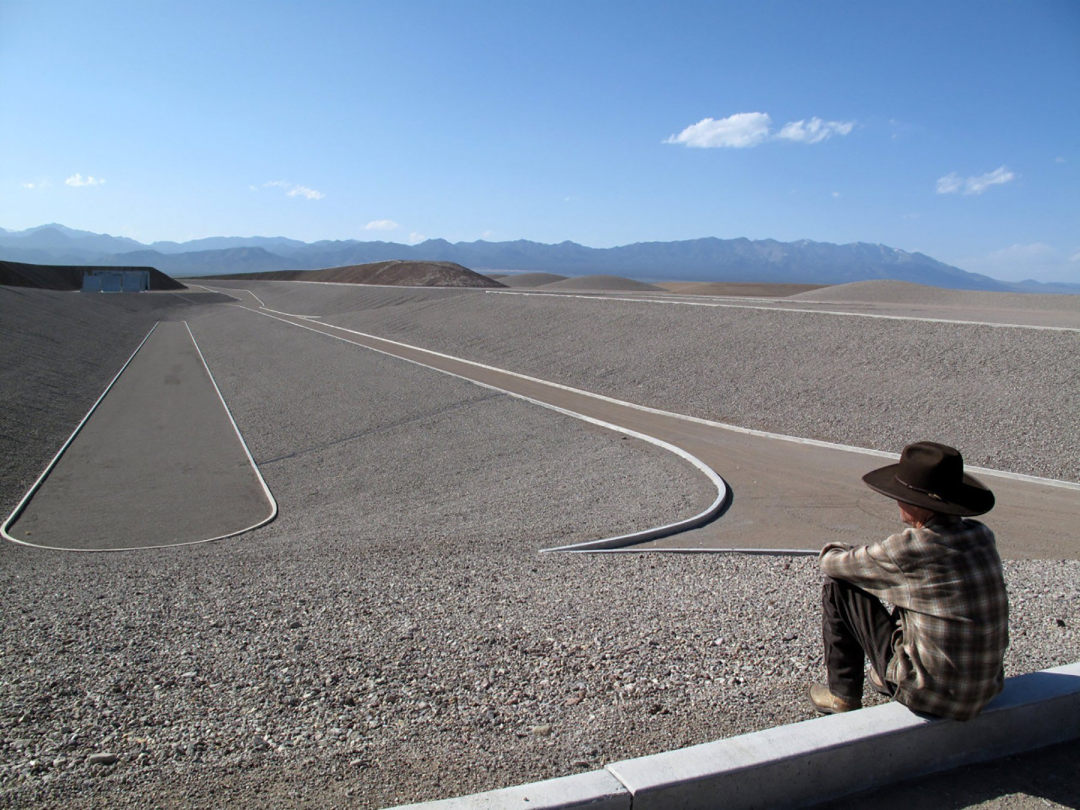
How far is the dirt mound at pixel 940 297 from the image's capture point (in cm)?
3397

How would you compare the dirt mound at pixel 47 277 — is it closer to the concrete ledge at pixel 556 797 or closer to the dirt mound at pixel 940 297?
the dirt mound at pixel 940 297

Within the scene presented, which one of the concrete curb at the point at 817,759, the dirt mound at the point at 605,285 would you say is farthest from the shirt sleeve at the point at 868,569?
the dirt mound at the point at 605,285

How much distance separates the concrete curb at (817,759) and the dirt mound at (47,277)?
86.8 meters

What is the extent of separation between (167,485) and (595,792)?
1481 centimetres

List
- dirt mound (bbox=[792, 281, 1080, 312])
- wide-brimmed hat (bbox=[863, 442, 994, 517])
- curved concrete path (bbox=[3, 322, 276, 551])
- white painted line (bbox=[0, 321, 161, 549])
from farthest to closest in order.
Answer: dirt mound (bbox=[792, 281, 1080, 312]) < curved concrete path (bbox=[3, 322, 276, 551]) < white painted line (bbox=[0, 321, 161, 549]) < wide-brimmed hat (bbox=[863, 442, 994, 517])

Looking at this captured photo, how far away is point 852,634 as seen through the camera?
156 inches

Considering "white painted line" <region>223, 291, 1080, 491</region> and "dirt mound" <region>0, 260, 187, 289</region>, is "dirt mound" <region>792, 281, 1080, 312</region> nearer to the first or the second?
"white painted line" <region>223, 291, 1080, 491</region>

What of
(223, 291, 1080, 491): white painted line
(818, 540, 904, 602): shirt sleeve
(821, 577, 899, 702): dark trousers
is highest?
(818, 540, 904, 602): shirt sleeve

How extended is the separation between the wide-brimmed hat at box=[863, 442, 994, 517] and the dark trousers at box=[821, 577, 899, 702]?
2.08 feet

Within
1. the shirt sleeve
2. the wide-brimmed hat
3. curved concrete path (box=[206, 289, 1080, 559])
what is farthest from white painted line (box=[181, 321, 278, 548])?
the wide-brimmed hat

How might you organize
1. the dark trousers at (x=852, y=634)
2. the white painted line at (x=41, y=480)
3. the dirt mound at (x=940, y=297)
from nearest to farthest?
the dark trousers at (x=852, y=634), the white painted line at (x=41, y=480), the dirt mound at (x=940, y=297)

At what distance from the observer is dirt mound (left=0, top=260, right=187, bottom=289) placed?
77.3 meters

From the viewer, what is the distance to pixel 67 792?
137 inches

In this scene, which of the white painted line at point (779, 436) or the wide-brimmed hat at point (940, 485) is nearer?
the wide-brimmed hat at point (940, 485)
